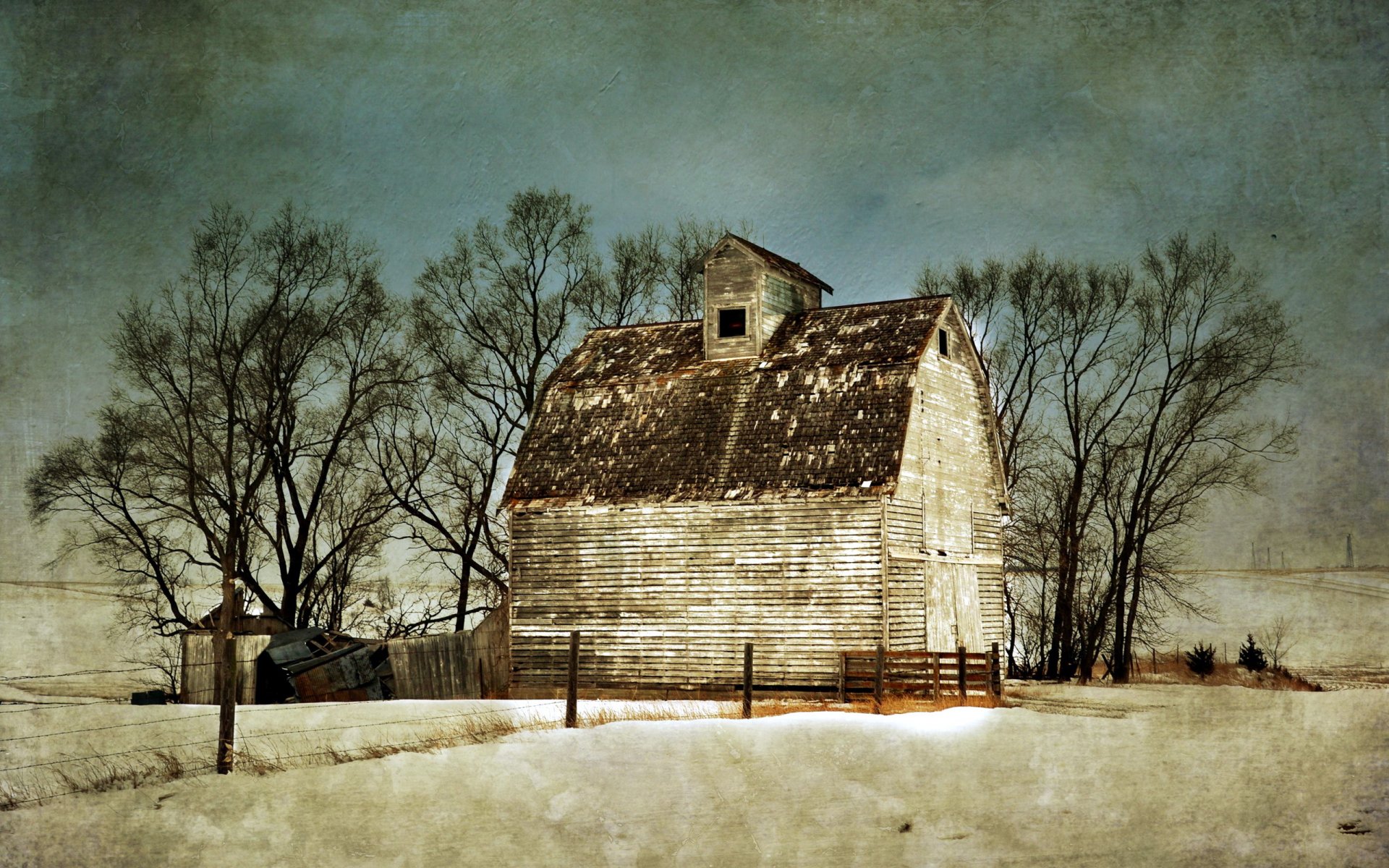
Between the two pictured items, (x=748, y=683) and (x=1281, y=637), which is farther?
(x=1281, y=637)

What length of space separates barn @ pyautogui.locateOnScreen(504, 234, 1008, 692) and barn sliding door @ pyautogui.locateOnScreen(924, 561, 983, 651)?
4 centimetres

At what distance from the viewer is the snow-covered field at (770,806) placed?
10.6 m

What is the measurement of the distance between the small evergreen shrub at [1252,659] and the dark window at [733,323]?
515 inches

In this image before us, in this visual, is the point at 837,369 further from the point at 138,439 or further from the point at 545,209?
the point at 138,439

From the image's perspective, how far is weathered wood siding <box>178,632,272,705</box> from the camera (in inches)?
891

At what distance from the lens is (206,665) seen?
23.3 meters

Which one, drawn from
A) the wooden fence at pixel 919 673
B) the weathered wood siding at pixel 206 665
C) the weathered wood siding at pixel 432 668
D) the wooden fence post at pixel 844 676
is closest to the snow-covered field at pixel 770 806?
the wooden fence at pixel 919 673

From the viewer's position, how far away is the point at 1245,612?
53.6 meters

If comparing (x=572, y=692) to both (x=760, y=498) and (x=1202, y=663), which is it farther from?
(x=1202, y=663)

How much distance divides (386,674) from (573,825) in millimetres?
13085

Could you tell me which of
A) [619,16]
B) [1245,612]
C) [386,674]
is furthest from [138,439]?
[1245,612]

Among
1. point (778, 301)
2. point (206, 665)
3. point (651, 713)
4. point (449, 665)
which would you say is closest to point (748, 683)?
point (651, 713)

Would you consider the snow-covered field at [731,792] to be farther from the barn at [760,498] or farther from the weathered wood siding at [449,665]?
the weathered wood siding at [449,665]

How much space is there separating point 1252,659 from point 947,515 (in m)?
9.64
